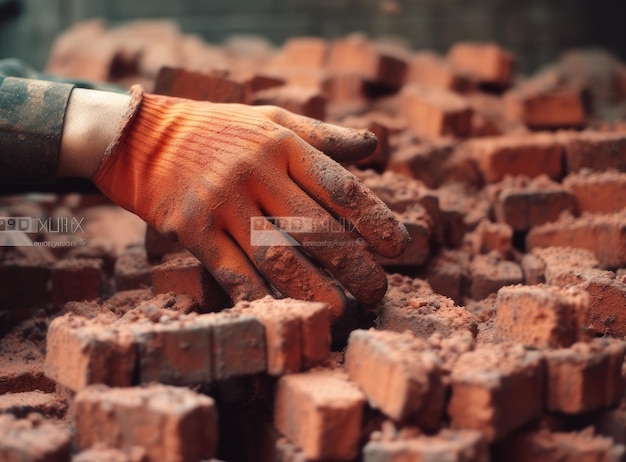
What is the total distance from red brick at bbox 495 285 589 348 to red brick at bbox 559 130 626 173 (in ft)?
5.22

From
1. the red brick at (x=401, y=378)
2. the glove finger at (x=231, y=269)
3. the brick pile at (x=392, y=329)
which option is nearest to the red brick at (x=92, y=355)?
the brick pile at (x=392, y=329)

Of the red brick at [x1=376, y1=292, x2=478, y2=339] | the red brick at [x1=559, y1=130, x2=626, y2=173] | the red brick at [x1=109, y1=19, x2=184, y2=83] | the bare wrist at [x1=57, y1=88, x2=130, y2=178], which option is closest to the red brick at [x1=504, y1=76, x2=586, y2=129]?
the red brick at [x1=559, y1=130, x2=626, y2=173]

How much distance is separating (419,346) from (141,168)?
1139 millimetres

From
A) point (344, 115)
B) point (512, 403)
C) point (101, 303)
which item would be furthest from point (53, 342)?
point (344, 115)

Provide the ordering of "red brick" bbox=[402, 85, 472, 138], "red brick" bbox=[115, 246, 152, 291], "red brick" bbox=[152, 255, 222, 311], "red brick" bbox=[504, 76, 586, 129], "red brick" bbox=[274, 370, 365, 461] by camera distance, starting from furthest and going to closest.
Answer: "red brick" bbox=[504, 76, 586, 129] → "red brick" bbox=[402, 85, 472, 138] → "red brick" bbox=[115, 246, 152, 291] → "red brick" bbox=[152, 255, 222, 311] → "red brick" bbox=[274, 370, 365, 461]

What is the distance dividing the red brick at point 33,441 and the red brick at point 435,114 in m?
2.82

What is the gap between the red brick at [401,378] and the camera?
73.9 inches

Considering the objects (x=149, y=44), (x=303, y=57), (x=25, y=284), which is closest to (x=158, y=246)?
(x=25, y=284)

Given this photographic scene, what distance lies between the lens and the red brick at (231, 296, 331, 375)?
6.89 feet

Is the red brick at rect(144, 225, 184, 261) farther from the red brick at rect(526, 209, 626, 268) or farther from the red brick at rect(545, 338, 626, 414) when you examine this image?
the red brick at rect(545, 338, 626, 414)

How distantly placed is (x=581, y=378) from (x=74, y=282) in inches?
77.7

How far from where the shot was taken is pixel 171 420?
1837 millimetres

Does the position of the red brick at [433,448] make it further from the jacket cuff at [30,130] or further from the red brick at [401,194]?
the jacket cuff at [30,130]

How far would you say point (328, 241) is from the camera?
2498mm
